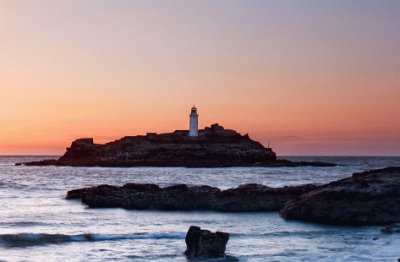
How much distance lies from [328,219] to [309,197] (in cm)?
129

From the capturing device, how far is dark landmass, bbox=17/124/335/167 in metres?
128

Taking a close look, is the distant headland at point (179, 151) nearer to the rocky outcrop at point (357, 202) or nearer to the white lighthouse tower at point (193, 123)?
the white lighthouse tower at point (193, 123)

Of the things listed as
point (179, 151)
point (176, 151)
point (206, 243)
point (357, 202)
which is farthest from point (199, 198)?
point (176, 151)

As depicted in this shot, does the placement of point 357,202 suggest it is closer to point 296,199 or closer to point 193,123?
point 296,199

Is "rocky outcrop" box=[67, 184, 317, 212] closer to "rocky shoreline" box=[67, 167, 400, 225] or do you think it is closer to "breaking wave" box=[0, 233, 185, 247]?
"rocky shoreline" box=[67, 167, 400, 225]

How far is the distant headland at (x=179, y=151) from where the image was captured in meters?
128

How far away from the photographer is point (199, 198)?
29281mm

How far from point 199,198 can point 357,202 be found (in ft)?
27.8

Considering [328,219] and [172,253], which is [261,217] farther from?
[172,253]

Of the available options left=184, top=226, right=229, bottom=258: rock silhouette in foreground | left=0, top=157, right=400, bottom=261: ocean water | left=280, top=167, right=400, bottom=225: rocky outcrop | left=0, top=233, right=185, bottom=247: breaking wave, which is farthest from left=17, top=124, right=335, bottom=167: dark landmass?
left=184, top=226, right=229, bottom=258: rock silhouette in foreground

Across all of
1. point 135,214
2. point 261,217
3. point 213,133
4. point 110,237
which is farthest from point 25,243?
point 213,133

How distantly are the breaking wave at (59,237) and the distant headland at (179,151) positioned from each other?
4045 inches

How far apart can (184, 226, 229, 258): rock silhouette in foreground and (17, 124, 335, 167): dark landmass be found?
107183mm

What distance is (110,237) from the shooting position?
2066 cm
